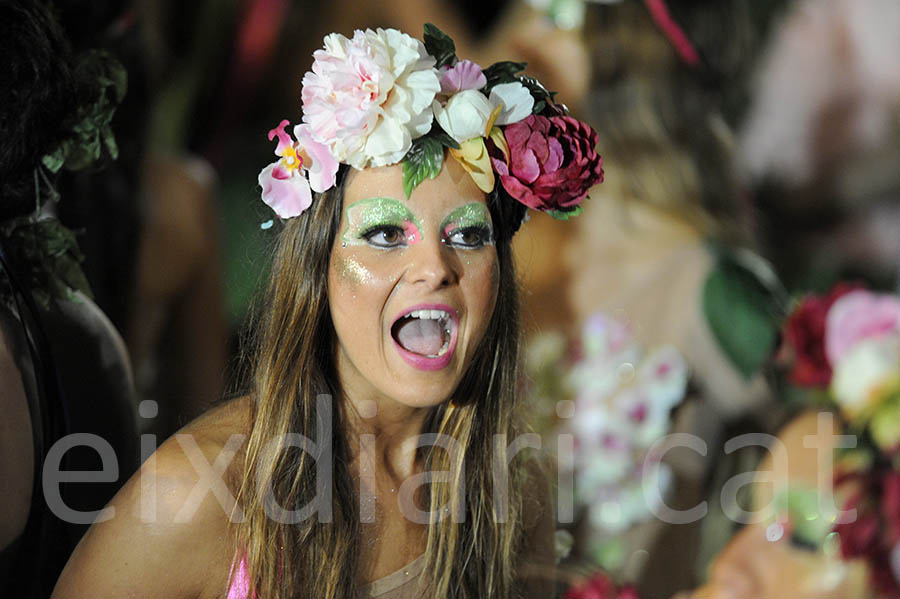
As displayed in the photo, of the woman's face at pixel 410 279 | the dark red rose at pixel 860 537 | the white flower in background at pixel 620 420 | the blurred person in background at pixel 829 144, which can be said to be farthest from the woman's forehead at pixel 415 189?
the blurred person in background at pixel 829 144

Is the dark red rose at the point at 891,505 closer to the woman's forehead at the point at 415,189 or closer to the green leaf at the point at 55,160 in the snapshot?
the woman's forehead at the point at 415,189

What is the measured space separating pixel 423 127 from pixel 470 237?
0.10 metres

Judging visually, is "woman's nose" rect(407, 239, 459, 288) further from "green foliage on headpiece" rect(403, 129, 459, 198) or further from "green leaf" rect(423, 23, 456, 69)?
"green leaf" rect(423, 23, 456, 69)

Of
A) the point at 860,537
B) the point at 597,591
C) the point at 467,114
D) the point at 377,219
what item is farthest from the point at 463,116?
the point at 860,537

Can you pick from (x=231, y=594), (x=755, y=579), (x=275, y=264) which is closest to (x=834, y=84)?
(x=755, y=579)

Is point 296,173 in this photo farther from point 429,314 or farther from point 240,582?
point 240,582

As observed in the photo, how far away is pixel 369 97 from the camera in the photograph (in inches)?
30.5

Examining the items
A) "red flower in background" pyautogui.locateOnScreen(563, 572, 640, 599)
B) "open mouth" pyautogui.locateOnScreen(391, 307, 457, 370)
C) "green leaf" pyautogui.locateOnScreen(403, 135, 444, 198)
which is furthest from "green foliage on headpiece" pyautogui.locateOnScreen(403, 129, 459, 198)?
"red flower in background" pyautogui.locateOnScreen(563, 572, 640, 599)

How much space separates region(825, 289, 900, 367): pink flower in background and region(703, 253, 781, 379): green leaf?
0.10m

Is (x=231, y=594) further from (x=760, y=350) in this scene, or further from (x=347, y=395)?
(x=760, y=350)

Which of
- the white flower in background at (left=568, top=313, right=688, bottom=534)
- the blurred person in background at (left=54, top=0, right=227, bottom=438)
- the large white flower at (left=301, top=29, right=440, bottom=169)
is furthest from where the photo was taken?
the white flower in background at (left=568, top=313, right=688, bottom=534)

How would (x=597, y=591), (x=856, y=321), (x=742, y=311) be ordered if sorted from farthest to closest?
(x=742, y=311)
(x=856, y=321)
(x=597, y=591)

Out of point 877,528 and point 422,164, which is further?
point 877,528

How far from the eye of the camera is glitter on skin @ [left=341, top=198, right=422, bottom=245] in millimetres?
800
